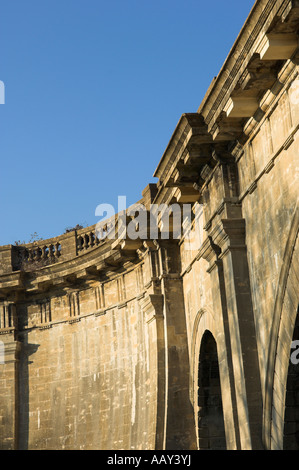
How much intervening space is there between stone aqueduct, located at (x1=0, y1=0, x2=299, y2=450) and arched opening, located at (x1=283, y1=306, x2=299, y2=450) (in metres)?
0.02

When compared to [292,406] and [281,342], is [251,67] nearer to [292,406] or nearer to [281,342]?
[281,342]

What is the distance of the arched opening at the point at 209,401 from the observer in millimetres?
15734

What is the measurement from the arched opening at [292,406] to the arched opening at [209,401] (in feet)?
14.7

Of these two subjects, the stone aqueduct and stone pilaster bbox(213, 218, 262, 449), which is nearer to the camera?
the stone aqueduct

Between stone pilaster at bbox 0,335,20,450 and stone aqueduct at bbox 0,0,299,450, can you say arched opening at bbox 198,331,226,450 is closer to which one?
stone aqueduct at bbox 0,0,299,450

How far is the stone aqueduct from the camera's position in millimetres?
11266

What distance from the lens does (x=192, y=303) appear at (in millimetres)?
16438

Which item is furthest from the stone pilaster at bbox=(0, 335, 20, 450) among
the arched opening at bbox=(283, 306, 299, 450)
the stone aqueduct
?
the arched opening at bbox=(283, 306, 299, 450)

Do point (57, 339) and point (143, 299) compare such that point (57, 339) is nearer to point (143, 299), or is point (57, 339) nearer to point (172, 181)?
point (143, 299)

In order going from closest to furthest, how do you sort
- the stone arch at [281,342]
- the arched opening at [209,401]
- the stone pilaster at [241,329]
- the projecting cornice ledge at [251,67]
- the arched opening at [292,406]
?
1. the projecting cornice ledge at [251,67]
2. the stone arch at [281,342]
3. the arched opening at [292,406]
4. the stone pilaster at [241,329]
5. the arched opening at [209,401]

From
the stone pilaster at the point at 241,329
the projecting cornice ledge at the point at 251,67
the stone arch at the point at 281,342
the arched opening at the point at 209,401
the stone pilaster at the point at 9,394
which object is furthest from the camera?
the stone pilaster at the point at 9,394

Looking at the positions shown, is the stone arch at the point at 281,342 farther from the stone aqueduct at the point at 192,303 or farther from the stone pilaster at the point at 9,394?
the stone pilaster at the point at 9,394

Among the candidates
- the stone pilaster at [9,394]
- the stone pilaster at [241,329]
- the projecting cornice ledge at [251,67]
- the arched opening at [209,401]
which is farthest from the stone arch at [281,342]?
the stone pilaster at [9,394]

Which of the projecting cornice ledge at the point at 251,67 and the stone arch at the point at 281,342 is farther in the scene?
the stone arch at the point at 281,342
